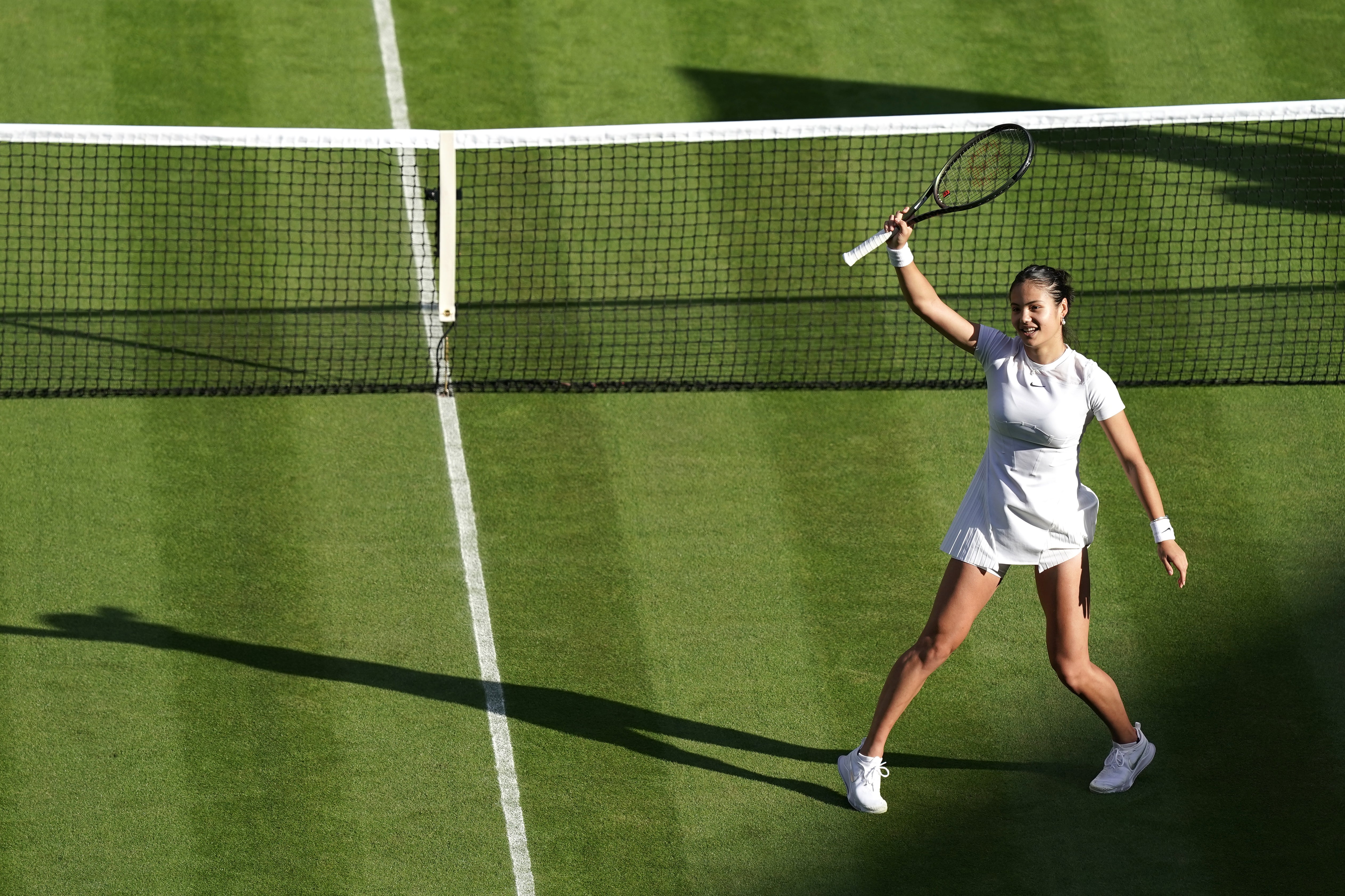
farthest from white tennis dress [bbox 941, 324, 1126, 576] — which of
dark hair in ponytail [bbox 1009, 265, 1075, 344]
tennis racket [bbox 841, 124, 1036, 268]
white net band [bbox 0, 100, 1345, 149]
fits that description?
white net band [bbox 0, 100, 1345, 149]

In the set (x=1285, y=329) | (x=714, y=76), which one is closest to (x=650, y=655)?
(x=1285, y=329)

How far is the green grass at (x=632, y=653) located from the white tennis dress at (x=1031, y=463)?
146cm

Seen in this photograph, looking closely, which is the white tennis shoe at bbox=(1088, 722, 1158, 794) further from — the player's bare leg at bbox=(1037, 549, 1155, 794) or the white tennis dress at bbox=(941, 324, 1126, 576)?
the white tennis dress at bbox=(941, 324, 1126, 576)

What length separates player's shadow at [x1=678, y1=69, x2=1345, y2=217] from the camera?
1274 cm

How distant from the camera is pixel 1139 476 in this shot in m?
7.22

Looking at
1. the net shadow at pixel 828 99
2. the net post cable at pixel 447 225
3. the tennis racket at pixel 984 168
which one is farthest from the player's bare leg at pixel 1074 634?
the net shadow at pixel 828 99

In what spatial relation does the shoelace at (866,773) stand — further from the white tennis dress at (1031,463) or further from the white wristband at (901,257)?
the white wristband at (901,257)

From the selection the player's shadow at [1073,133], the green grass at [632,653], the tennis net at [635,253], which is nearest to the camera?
the green grass at [632,653]

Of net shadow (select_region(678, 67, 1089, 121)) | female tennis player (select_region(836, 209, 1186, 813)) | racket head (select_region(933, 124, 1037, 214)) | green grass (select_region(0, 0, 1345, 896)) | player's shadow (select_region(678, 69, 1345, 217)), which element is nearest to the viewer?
female tennis player (select_region(836, 209, 1186, 813))

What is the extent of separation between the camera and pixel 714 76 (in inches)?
556

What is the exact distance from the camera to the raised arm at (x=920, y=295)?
7.24m

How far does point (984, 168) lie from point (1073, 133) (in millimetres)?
5422

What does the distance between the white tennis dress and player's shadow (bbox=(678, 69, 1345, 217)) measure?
5759 mm

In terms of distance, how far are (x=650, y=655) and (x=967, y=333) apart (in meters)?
2.62
